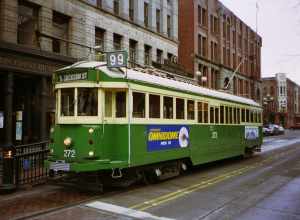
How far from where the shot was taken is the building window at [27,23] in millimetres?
19828

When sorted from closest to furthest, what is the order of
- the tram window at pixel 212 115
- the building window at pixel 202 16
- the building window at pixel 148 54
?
the tram window at pixel 212 115
the building window at pixel 148 54
the building window at pixel 202 16

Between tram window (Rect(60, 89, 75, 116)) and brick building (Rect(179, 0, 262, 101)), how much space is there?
21.8 meters

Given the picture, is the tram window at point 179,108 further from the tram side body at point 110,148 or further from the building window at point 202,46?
the building window at point 202,46

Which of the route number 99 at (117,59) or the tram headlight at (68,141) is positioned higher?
the route number 99 at (117,59)

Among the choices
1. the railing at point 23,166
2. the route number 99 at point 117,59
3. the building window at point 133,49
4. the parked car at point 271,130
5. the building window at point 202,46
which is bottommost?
the railing at point 23,166

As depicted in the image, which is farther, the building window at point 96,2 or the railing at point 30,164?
the building window at point 96,2

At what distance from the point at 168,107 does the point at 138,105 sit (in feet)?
5.52

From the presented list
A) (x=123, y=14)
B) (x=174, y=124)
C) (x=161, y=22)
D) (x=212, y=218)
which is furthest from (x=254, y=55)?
(x=212, y=218)

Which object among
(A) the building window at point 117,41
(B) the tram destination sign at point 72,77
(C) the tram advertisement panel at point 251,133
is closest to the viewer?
(B) the tram destination sign at point 72,77

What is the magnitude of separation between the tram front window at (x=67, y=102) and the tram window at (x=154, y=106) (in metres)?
2.34

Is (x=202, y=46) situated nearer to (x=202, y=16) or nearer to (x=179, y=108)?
(x=202, y=16)

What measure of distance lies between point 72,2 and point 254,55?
47.3m

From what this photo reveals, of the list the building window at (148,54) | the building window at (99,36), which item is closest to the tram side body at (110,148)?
the building window at (99,36)

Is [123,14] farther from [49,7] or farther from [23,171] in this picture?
Result: [23,171]
